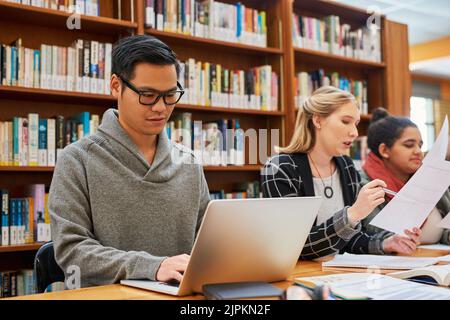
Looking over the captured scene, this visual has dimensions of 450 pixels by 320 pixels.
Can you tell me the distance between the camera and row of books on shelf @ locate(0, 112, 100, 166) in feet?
7.78

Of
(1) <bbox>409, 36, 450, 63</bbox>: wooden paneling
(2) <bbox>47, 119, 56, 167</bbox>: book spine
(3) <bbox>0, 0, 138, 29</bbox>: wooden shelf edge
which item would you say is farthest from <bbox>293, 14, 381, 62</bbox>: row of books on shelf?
(1) <bbox>409, 36, 450, 63</bbox>: wooden paneling

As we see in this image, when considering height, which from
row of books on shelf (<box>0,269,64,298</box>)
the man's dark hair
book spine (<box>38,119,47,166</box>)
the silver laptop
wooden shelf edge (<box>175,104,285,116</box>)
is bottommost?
row of books on shelf (<box>0,269,64,298</box>)

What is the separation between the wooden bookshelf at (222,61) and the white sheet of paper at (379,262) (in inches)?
61.3

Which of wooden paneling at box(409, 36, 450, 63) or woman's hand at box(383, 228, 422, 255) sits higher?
wooden paneling at box(409, 36, 450, 63)

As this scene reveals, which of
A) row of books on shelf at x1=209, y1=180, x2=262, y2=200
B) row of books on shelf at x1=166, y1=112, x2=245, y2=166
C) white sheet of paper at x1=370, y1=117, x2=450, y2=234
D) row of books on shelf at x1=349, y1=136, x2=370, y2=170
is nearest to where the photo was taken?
white sheet of paper at x1=370, y1=117, x2=450, y2=234

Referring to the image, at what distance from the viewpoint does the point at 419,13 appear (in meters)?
5.44

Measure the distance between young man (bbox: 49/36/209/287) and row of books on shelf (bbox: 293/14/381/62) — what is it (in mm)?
2212

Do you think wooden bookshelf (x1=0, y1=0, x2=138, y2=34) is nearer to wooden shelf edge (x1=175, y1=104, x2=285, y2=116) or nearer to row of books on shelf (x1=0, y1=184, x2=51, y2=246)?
wooden shelf edge (x1=175, y1=104, x2=285, y2=116)

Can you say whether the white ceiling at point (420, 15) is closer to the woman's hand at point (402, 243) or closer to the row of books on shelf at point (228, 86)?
the row of books on shelf at point (228, 86)

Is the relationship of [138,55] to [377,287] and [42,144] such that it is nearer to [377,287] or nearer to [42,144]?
[377,287]

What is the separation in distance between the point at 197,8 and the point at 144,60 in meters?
1.75

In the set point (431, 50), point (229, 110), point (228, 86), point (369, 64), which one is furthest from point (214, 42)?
point (431, 50)

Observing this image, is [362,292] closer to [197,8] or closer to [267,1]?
[197,8]

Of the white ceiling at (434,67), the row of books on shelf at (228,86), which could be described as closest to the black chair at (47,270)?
the row of books on shelf at (228,86)
